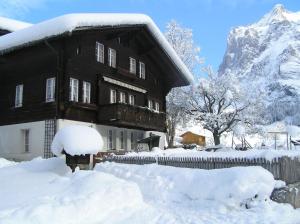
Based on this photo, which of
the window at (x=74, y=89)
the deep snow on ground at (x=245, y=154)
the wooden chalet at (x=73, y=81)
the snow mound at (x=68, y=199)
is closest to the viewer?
the snow mound at (x=68, y=199)

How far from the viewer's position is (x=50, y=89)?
22.8 metres

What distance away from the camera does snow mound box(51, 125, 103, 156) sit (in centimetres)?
1416

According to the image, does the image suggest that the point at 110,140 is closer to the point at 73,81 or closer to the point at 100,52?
the point at 73,81

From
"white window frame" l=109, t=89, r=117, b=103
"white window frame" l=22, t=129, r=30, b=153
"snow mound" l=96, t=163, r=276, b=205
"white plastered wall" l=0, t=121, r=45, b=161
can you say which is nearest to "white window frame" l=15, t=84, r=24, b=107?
"white plastered wall" l=0, t=121, r=45, b=161

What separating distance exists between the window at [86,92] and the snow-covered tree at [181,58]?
652 inches

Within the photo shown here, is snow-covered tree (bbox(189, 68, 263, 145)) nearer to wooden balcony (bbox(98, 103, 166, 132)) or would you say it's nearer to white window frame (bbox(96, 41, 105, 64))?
wooden balcony (bbox(98, 103, 166, 132))

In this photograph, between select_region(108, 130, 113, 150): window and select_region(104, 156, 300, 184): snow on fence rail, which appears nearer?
select_region(104, 156, 300, 184): snow on fence rail

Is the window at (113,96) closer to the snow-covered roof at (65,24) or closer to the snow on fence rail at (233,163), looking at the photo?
the snow-covered roof at (65,24)

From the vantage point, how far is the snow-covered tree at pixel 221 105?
132ft

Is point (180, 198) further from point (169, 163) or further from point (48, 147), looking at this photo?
point (48, 147)

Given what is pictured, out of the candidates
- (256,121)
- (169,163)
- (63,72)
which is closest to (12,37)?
(63,72)

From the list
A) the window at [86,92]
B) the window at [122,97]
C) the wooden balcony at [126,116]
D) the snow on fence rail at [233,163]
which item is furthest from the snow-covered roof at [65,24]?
the snow on fence rail at [233,163]

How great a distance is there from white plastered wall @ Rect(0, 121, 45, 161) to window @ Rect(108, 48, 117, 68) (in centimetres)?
634

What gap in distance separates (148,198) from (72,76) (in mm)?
12614
